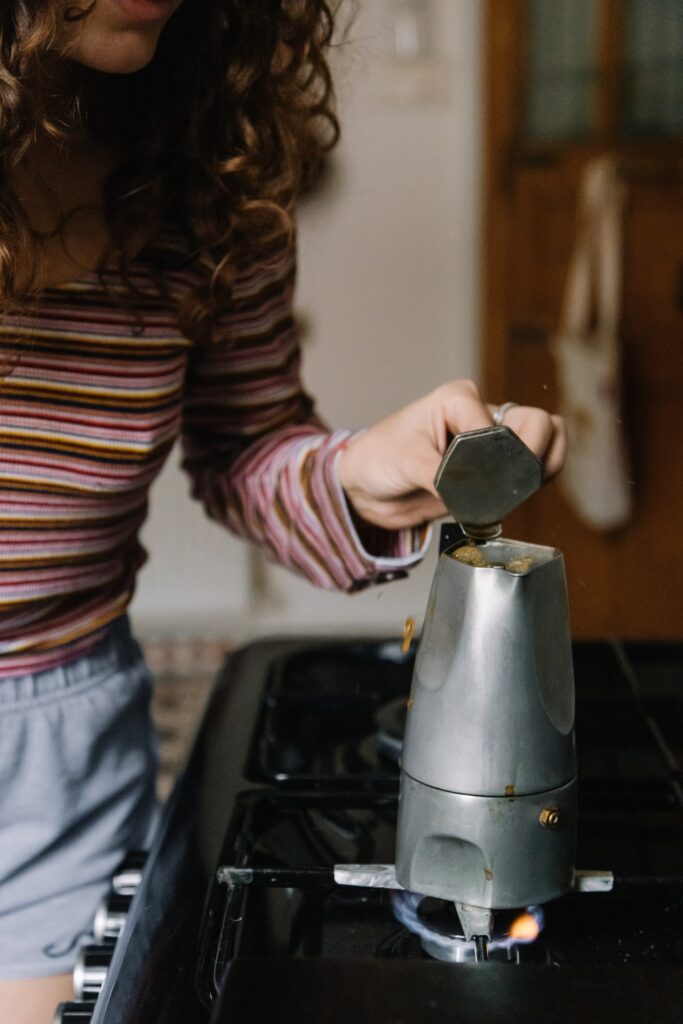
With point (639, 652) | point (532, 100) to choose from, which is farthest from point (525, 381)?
point (639, 652)

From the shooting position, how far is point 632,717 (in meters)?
0.80

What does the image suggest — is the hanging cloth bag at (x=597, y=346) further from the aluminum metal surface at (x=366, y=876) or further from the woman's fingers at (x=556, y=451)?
the aluminum metal surface at (x=366, y=876)

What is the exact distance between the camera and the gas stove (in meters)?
0.46

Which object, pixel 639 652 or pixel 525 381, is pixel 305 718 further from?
pixel 525 381

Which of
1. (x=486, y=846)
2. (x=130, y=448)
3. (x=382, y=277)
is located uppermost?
(x=382, y=277)

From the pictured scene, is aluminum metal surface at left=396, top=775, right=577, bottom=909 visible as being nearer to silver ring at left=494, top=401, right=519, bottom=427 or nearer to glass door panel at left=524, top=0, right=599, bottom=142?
silver ring at left=494, top=401, right=519, bottom=427

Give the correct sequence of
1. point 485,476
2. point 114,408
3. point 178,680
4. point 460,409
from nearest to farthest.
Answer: point 485,476
point 460,409
point 114,408
point 178,680

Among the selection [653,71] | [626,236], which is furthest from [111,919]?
[653,71]

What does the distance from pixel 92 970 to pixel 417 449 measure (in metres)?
0.34

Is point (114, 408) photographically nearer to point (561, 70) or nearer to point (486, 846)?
point (486, 846)

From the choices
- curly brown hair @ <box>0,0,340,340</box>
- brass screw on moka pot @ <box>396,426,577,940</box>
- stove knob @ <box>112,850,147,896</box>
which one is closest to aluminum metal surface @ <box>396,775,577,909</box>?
brass screw on moka pot @ <box>396,426,577,940</box>

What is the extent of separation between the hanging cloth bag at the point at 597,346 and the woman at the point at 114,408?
5.74 feet

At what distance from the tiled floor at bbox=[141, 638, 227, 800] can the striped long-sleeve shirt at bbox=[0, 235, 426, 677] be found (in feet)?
5.43

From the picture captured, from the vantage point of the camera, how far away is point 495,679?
513mm
